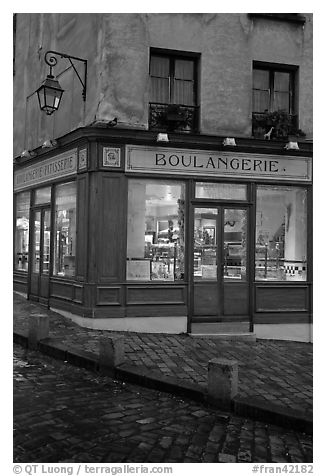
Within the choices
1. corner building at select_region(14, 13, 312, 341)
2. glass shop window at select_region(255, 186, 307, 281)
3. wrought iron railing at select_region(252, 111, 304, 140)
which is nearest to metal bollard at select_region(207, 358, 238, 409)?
corner building at select_region(14, 13, 312, 341)

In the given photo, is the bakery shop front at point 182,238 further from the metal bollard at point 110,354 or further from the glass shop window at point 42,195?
the metal bollard at point 110,354

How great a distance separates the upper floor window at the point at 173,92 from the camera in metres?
9.59

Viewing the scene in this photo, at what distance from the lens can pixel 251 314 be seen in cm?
999

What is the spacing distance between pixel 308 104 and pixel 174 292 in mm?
4959

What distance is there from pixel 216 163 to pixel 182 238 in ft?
5.43

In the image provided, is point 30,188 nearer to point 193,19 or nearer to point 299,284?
point 193,19

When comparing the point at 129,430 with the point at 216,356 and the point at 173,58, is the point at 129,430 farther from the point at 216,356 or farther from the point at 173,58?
the point at 173,58

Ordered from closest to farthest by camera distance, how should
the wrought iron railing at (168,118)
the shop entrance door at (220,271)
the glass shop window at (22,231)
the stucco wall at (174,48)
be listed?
the stucco wall at (174,48) → the wrought iron railing at (168,118) → the shop entrance door at (220,271) → the glass shop window at (22,231)

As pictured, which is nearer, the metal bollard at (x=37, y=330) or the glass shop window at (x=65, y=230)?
the metal bollard at (x=37, y=330)

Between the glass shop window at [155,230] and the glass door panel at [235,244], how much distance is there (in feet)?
3.08

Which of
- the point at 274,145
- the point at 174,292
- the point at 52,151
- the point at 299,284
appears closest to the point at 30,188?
the point at 52,151

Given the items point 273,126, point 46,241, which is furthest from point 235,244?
point 46,241

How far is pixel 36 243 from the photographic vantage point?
12070mm

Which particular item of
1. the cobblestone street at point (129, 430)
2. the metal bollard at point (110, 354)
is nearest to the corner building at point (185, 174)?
the metal bollard at point (110, 354)
